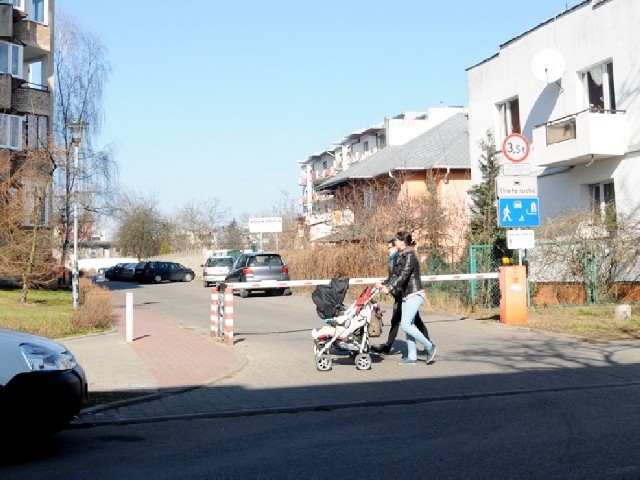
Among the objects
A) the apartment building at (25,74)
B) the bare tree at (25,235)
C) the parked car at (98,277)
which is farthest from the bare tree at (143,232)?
the bare tree at (25,235)

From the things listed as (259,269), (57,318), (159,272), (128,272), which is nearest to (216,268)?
(259,269)

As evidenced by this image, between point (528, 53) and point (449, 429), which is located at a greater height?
point (528, 53)

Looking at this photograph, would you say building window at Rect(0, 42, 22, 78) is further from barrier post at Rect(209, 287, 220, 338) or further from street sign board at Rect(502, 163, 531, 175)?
street sign board at Rect(502, 163, 531, 175)

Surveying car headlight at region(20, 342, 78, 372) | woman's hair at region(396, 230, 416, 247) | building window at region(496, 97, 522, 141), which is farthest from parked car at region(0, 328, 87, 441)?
building window at region(496, 97, 522, 141)

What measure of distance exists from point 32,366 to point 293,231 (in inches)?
1176

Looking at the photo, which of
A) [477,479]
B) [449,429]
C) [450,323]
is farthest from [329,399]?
[450,323]

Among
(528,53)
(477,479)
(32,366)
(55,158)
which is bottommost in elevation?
(477,479)

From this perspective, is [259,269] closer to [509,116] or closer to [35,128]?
[509,116]

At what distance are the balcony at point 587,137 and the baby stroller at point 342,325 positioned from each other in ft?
38.6

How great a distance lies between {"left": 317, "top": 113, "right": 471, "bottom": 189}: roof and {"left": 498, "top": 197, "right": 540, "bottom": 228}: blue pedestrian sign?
67.6 feet

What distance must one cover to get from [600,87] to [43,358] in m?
19.2

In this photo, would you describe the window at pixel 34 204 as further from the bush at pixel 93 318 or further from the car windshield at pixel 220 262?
the car windshield at pixel 220 262

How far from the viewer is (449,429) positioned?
7.23 metres

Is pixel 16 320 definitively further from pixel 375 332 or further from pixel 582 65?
pixel 582 65
